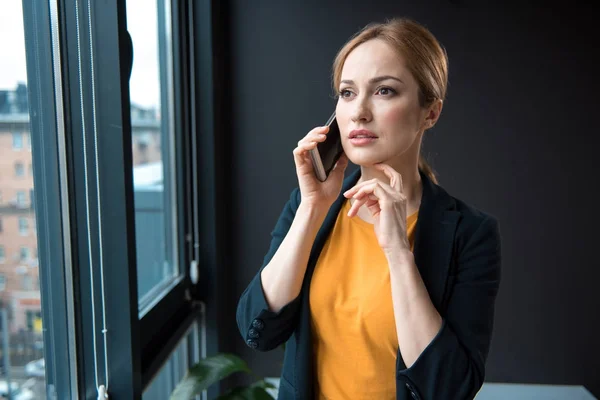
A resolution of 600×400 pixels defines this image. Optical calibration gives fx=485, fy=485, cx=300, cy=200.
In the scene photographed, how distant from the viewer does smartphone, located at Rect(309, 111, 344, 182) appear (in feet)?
3.35

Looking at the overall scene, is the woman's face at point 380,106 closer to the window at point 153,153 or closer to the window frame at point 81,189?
the window frame at point 81,189

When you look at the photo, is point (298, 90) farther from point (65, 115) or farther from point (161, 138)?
point (65, 115)

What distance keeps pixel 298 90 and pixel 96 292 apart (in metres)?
1.35

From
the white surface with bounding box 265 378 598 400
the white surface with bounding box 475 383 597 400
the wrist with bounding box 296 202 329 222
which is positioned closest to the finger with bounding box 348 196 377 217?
the wrist with bounding box 296 202 329 222

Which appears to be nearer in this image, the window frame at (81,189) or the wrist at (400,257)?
the wrist at (400,257)

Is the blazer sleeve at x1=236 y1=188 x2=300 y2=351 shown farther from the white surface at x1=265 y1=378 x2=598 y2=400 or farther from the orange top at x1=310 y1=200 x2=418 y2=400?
the white surface at x1=265 y1=378 x2=598 y2=400

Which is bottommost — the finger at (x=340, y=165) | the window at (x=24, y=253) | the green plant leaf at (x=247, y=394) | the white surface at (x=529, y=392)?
the white surface at (x=529, y=392)

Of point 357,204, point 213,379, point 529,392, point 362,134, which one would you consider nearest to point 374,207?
point 357,204

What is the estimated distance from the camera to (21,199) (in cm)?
97

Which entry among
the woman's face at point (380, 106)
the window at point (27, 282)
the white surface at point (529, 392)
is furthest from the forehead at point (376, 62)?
the white surface at point (529, 392)

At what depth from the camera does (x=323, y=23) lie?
7.10 ft

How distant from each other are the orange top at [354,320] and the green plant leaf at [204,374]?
507 mm

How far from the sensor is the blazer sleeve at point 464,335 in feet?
2.87

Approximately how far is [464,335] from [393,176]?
1.09ft
